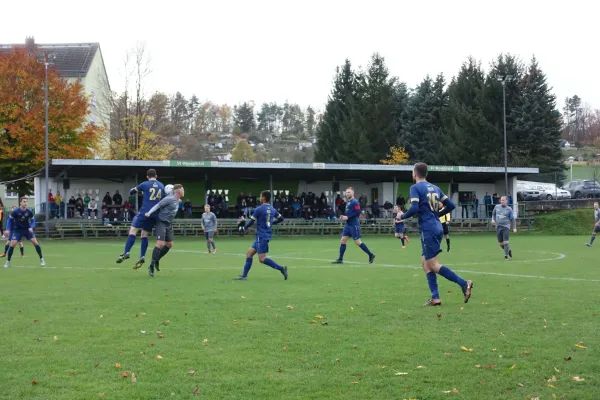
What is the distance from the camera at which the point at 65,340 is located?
758cm

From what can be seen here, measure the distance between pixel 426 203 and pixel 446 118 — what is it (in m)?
59.3

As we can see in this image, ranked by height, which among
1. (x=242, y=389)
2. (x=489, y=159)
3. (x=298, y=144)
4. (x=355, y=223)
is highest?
(x=298, y=144)

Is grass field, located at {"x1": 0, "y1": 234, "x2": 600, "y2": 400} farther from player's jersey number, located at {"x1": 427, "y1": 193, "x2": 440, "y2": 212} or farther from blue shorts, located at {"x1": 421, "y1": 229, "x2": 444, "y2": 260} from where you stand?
player's jersey number, located at {"x1": 427, "y1": 193, "x2": 440, "y2": 212}

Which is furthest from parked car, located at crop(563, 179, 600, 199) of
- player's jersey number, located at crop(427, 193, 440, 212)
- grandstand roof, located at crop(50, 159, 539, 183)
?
player's jersey number, located at crop(427, 193, 440, 212)

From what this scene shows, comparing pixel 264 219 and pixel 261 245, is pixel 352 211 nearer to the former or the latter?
pixel 264 219

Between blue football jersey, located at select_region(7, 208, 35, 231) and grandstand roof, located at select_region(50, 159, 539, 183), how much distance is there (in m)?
18.6

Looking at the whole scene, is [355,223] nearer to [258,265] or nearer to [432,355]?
[258,265]

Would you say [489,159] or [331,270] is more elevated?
[489,159]

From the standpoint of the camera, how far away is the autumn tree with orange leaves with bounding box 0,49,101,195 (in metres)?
43.4

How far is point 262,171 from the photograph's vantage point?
43781 millimetres

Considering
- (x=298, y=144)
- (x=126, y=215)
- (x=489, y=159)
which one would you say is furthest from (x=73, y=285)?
(x=298, y=144)

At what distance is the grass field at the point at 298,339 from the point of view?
5645mm

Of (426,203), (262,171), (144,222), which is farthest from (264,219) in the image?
(262,171)

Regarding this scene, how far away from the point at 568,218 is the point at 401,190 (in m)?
11.4
